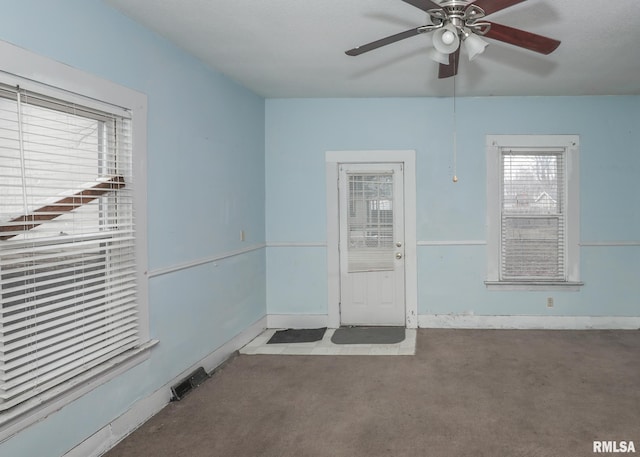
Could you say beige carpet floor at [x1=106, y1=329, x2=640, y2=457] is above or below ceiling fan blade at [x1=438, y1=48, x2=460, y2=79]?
below

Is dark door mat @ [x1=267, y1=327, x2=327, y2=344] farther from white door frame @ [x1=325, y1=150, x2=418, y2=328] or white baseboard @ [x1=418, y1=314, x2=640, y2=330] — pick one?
white baseboard @ [x1=418, y1=314, x2=640, y2=330]

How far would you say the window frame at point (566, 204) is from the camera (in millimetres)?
4426

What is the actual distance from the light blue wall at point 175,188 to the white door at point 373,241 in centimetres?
99

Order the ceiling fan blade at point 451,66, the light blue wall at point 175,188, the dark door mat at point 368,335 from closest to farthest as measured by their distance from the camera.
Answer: the light blue wall at point 175,188
the ceiling fan blade at point 451,66
the dark door mat at point 368,335

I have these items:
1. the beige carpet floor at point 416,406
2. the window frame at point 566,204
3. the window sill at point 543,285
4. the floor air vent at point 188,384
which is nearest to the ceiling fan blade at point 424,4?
the beige carpet floor at point 416,406

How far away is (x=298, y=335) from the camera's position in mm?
4402

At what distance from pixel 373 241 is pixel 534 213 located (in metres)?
1.75

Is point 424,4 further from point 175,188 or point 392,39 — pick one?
point 175,188

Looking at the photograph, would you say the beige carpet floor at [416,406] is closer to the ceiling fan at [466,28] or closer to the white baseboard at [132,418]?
the white baseboard at [132,418]

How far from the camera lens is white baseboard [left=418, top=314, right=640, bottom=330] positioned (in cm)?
444

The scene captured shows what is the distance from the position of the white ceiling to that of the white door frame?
64 centimetres

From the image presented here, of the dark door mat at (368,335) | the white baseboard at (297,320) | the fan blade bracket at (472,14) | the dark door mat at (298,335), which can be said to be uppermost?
the fan blade bracket at (472,14)

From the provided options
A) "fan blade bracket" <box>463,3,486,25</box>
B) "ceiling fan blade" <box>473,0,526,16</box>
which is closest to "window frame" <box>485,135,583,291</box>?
"fan blade bracket" <box>463,3,486,25</box>

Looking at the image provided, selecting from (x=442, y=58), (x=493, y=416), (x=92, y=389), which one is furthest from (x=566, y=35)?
(x=92, y=389)
